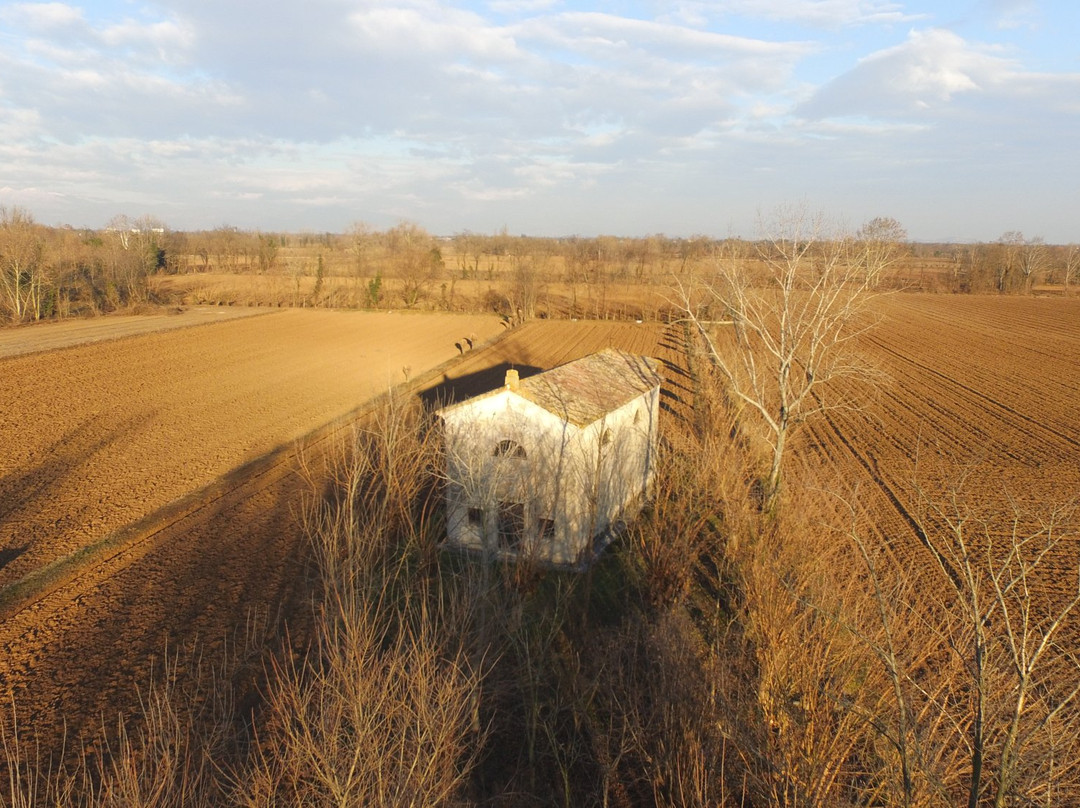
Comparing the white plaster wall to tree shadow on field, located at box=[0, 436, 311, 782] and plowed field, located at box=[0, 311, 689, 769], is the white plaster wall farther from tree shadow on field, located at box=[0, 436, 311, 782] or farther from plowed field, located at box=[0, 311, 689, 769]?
tree shadow on field, located at box=[0, 436, 311, 782]

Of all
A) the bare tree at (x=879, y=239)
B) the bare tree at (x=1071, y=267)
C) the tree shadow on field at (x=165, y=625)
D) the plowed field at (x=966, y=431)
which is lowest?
the tree shadow on field at (x=165, y=625)

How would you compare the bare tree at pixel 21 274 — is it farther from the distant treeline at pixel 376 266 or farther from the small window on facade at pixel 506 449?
the small window on facade at pixel 506 449

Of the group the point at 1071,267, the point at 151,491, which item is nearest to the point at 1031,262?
the point at 1071,267

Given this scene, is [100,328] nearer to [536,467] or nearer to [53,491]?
[53,491]

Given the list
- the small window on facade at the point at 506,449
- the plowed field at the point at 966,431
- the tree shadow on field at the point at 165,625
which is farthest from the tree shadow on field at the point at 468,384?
the plowed field at the point at 966,431

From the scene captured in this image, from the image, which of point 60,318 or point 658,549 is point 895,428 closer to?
point 658,549
